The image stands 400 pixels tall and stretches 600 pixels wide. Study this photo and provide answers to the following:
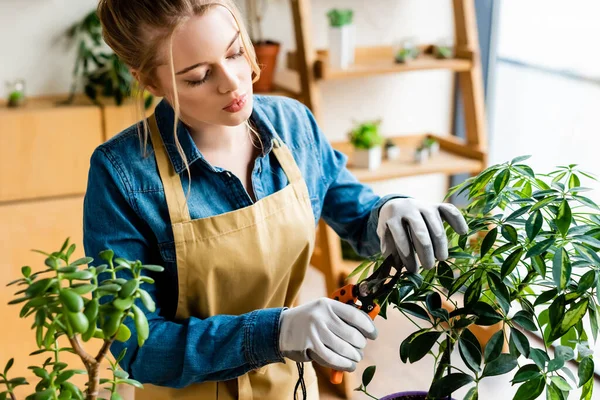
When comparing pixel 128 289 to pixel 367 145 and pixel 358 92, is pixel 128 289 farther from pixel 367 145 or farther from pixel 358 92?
pixel 358 92

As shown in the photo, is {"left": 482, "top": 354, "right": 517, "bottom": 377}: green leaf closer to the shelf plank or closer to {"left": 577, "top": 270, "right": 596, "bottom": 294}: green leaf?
{"left": 577, "top": 270, "right": 596, "bottom": 294}: green leaf

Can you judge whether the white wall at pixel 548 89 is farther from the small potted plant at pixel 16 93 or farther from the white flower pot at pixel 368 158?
the small potted plant at pixel 16 93

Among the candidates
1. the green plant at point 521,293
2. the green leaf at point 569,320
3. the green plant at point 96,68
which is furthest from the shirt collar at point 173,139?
the green plant at point 96,68

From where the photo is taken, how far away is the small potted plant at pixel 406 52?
2822 millimetres

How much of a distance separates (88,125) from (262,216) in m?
1.51

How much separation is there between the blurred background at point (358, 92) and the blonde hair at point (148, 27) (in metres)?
1.30

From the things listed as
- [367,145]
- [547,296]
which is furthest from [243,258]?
[367,145]

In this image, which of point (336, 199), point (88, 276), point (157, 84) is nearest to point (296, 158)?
point (336, 199)

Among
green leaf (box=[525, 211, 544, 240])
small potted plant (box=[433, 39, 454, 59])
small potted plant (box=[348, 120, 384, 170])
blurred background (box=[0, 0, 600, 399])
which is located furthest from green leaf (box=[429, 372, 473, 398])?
small potted plant (box=[433, 39, 454, 59])

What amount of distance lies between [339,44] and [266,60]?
0.36m

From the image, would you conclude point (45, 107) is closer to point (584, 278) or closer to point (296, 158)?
point (296, 158)

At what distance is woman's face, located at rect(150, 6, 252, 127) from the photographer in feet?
3.79

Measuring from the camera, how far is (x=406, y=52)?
2846mm

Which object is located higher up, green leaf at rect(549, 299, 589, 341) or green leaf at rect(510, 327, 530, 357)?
green leaf at rect(549, 299, 589, 341)
